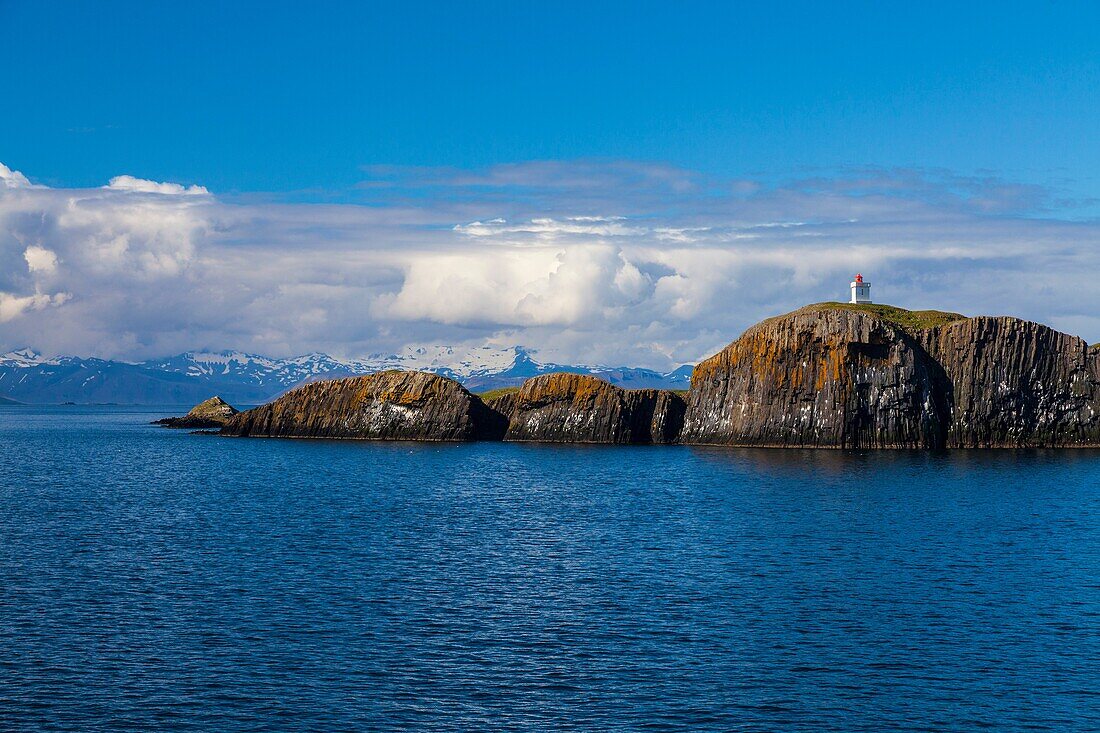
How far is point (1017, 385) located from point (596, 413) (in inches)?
2319

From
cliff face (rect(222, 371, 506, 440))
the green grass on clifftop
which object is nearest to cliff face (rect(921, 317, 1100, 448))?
the green grass on clifftop

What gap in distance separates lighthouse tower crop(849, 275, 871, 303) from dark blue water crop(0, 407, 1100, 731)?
315 feet

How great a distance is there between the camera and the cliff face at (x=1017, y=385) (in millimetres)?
139500

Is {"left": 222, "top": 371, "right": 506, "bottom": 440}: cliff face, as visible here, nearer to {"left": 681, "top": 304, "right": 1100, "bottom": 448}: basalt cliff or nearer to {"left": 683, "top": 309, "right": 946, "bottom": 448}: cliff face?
{"left": 681, "top": 304, "right": 1100, "bottom": 448}: basalt cliff

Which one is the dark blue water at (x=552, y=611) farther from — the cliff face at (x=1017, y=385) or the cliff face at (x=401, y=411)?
the cliff face at (x=401, y=411)

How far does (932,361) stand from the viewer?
141000mm

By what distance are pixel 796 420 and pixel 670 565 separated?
87.2m

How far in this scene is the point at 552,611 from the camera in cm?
4531

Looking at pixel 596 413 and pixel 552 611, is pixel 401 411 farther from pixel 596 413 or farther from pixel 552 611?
→ pixel 552 611

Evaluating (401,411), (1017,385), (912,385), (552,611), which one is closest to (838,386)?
(912,385)

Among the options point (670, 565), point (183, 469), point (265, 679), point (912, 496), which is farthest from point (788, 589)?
point (183, 469)

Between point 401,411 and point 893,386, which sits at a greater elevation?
point 893,386

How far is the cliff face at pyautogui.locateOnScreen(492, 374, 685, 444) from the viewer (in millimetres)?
159125

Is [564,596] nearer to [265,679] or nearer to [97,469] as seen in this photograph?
[265,679]
